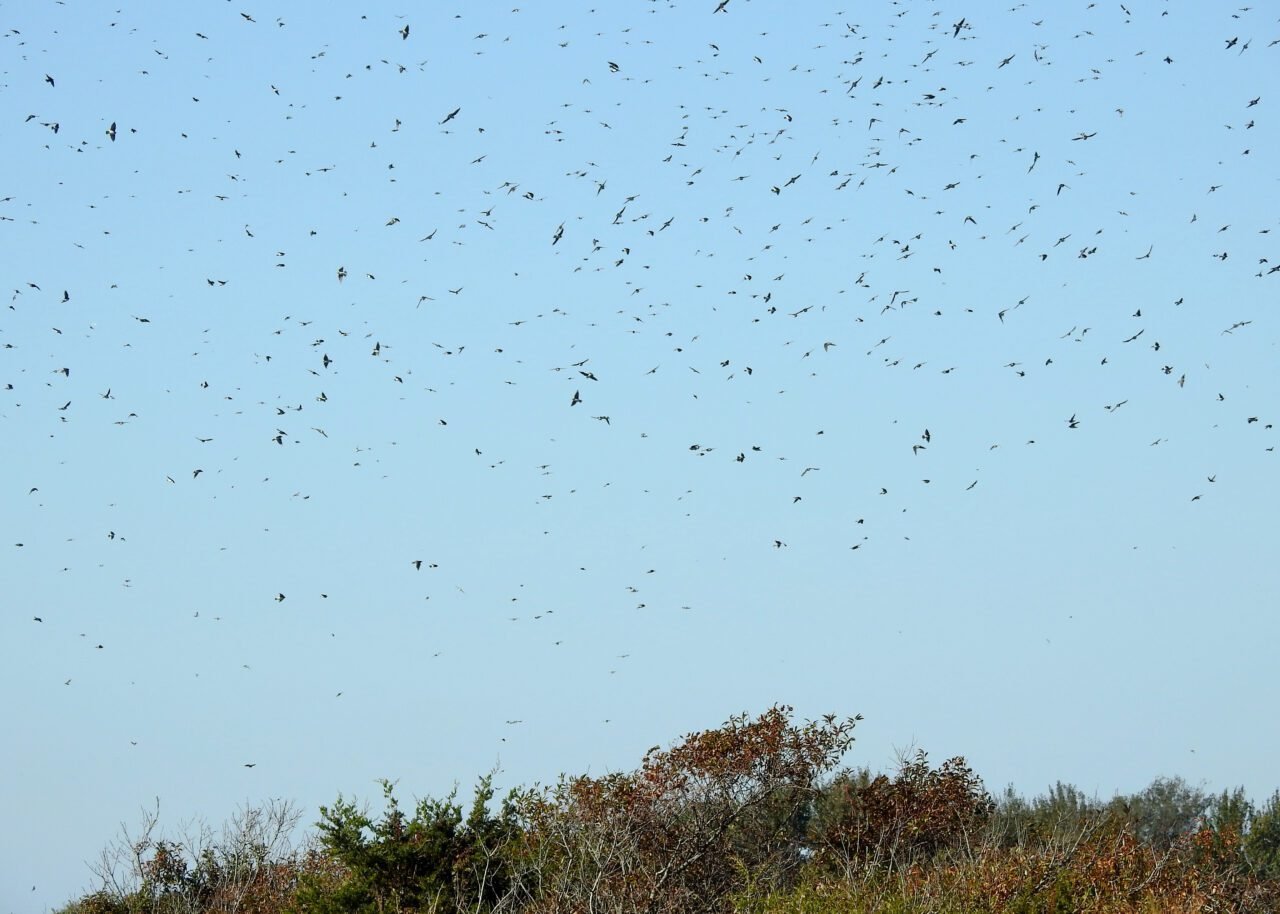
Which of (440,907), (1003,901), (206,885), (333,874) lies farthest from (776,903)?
(206,885)

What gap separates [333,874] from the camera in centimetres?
4378

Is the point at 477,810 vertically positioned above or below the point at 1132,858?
above

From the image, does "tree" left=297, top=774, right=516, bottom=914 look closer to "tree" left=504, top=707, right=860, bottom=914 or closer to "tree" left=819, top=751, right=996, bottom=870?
"tree" left=504, top=707, right=860, bottom=914

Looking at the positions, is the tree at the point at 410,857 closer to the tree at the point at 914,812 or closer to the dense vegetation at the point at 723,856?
the dense vegetation at the point at 723,856

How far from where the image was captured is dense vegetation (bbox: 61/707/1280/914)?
29.5 metres

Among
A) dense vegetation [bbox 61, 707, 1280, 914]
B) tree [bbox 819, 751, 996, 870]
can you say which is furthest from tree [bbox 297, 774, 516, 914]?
tree [bbox 819, 751, 996, 870]

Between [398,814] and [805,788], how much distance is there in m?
13.7

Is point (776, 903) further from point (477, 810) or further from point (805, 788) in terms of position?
point (805, 788)

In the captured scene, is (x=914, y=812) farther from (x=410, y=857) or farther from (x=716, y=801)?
(x=410, y=857)

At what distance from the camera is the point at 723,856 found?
135 feet

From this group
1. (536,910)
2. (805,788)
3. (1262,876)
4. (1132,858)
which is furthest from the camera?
(1262,876)

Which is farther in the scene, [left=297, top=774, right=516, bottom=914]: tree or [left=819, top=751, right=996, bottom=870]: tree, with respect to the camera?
[left=819, top=751, right=996, bottom=870]: tree

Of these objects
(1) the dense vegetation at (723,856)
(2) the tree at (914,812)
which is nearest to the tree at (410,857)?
(1) the dense vegetation at (723,856)

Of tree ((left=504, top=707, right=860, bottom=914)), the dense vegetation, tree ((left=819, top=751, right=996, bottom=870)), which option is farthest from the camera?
tree ((left=819, top=751, right=996, bottom=870))
